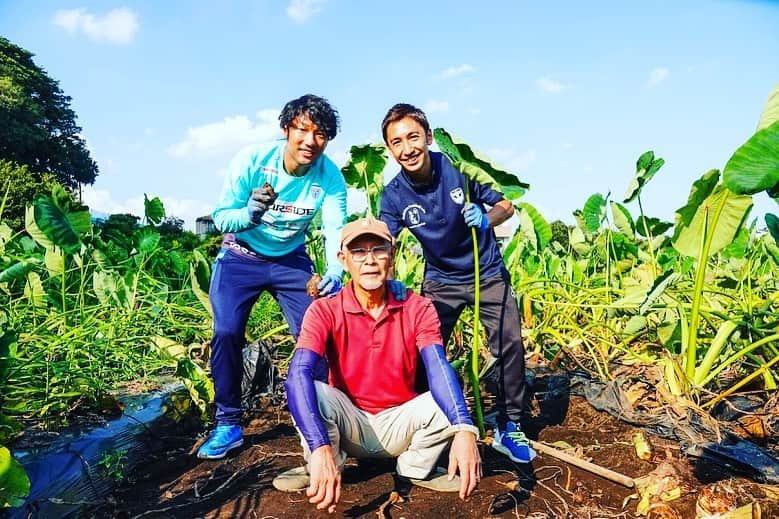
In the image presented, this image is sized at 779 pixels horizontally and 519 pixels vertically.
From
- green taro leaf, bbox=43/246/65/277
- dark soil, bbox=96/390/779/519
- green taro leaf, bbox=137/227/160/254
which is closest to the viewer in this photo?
dark soil, bbox=96/390/779/519

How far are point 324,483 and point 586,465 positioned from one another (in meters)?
0.96

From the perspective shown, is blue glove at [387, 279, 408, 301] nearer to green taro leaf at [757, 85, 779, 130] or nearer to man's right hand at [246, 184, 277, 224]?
man's right hand at [246, 184, 277, 224]

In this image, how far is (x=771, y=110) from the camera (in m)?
1.64

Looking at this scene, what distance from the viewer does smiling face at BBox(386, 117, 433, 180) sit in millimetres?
2098

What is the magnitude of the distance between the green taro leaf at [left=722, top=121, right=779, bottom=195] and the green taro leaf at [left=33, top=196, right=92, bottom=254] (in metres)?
2.65

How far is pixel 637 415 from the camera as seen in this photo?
7.70 ft

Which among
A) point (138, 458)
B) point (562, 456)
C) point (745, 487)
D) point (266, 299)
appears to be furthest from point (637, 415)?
point (266, 299)

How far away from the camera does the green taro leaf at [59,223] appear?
103 inches

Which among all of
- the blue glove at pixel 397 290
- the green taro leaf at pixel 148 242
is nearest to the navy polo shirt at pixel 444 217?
the blue glove at pixel 397 290

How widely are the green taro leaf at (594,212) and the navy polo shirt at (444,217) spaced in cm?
185

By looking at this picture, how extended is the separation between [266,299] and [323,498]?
2.88m

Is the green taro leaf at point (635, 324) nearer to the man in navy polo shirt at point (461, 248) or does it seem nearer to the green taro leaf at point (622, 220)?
the man in navy polo shirt at point (461, 248)

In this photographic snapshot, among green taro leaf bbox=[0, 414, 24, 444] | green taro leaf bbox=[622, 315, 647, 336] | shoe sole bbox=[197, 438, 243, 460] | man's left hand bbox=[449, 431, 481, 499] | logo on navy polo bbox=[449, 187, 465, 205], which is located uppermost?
logo on navy polo bbox=[449, 187, 465, 205]

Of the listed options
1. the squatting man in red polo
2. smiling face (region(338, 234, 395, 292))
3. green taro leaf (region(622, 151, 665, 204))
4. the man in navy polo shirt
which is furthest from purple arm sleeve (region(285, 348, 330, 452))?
green taro leaf (region(622, 151, 665, 204))
